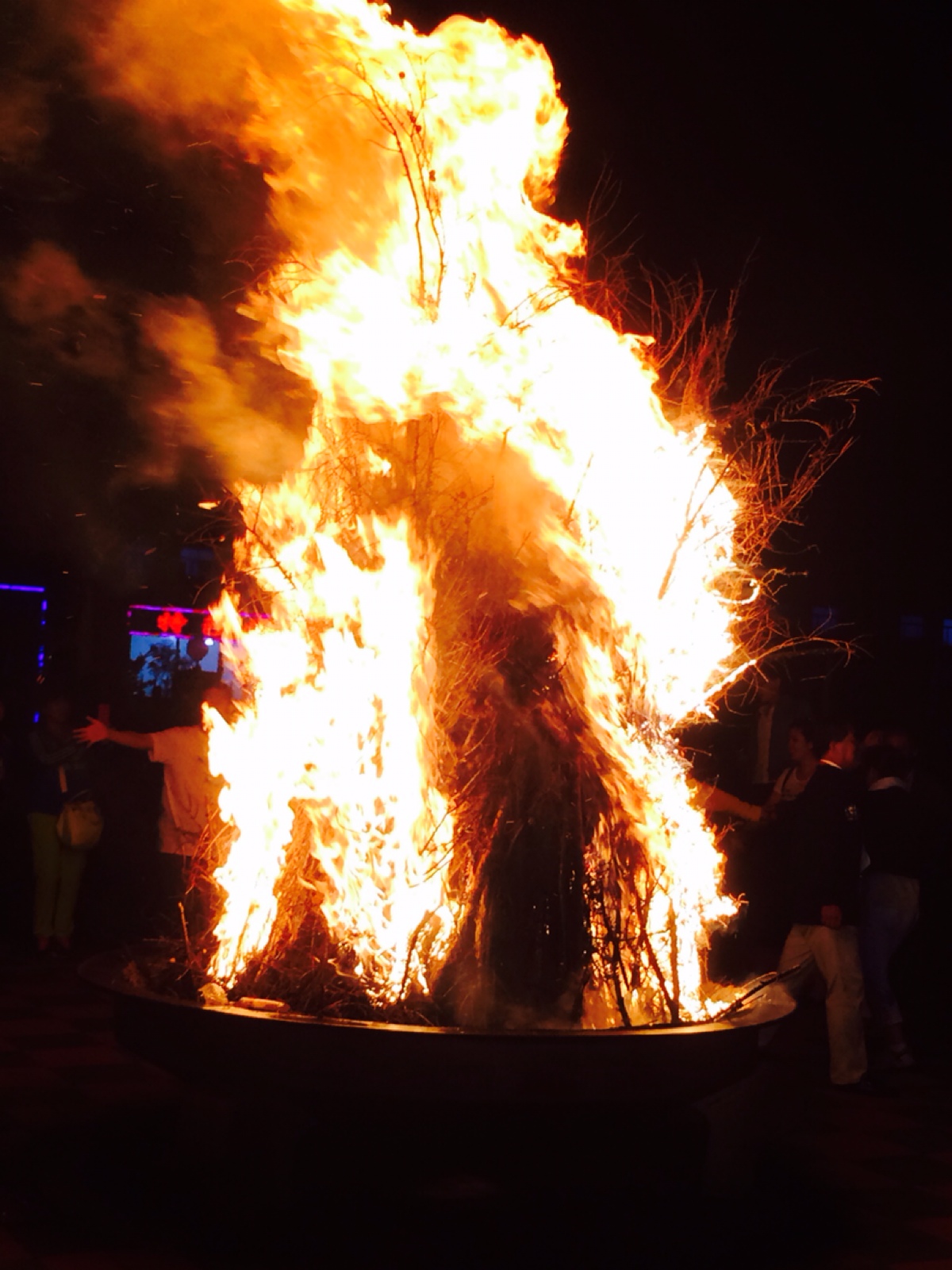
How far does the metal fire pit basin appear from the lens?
11.7 feet

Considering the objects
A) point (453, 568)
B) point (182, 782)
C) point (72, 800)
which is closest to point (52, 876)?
point (72, 800)

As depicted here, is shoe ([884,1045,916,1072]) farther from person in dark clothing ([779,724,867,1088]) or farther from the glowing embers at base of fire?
the glowing embers at base of fire

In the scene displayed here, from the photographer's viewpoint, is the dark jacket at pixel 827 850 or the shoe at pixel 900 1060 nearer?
the dark jacket at pixel 827 850

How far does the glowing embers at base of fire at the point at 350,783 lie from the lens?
4.51m

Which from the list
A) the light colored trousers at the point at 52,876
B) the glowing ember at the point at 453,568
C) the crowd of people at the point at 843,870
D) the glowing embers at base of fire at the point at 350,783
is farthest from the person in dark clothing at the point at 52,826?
the crowd of people at the point at 843,870

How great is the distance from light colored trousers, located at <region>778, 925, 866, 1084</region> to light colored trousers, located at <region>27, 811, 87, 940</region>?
5.04m

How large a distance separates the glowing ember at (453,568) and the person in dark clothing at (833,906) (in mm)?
1449

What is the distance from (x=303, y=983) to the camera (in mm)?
4328

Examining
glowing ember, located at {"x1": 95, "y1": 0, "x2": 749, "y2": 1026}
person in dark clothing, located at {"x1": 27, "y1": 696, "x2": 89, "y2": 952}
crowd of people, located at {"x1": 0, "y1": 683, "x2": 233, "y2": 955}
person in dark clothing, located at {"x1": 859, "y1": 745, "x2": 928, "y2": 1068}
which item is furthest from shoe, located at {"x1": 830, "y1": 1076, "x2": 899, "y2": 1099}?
person in dark clothing, located at {"x1": 27, "y1": 696, "x2": 89, "y2": 952}

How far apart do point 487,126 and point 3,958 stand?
6398 mm

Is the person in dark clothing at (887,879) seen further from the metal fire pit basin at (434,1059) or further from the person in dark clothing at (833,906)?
the metal fire pit basin at (434,1059)

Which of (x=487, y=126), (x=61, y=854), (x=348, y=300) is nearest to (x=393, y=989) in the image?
(x=348, y=300)

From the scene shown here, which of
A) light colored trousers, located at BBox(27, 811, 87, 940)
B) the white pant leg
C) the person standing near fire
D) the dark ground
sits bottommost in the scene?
the dark ground

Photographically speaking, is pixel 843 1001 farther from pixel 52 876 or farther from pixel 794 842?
pixel 52 876
